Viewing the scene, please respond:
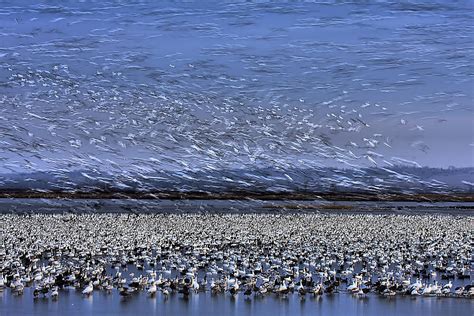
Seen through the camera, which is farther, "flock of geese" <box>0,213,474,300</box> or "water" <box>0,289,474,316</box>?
"flock of geese" <box>0,213,474,300</box>

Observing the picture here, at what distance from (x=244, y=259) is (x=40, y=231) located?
12772 millimetres

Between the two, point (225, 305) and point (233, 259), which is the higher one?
point (233, 259)

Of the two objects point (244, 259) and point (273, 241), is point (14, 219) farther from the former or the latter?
point (244, 259)

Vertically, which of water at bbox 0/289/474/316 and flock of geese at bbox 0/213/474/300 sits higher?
flock of geese at bbox 0/213/474/300

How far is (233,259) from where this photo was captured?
28.1 metres

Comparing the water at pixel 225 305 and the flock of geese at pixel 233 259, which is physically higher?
the flock of geese at pixel 233 259

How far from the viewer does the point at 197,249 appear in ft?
103

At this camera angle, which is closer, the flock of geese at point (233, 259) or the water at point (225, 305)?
the water at point (225, 305)

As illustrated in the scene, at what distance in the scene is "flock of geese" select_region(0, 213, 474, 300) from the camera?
22.6 meters

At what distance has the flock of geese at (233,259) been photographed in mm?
22562

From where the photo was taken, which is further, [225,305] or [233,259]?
[233,259]

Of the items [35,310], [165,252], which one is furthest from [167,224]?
[35,310]

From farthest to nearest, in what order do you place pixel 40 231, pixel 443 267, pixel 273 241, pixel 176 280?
pixel 40 231 < pixel 273 241 < pixel 443 267 < pixel 176 280

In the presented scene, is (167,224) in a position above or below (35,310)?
above
